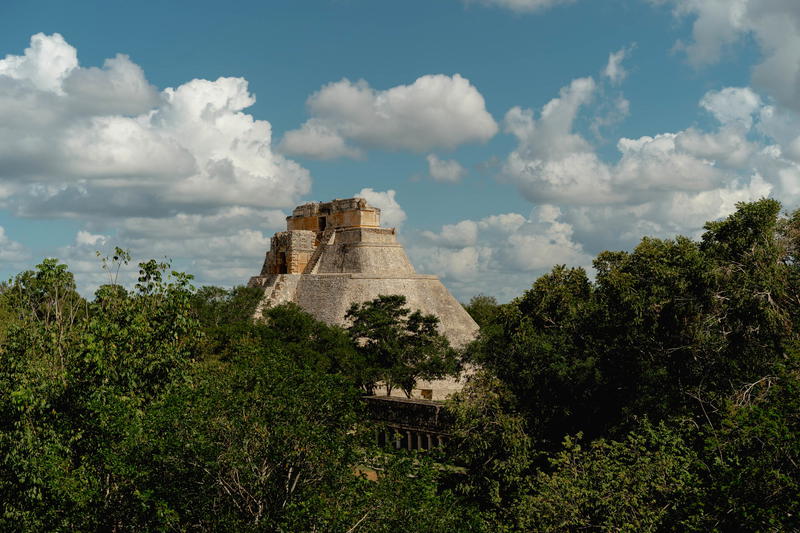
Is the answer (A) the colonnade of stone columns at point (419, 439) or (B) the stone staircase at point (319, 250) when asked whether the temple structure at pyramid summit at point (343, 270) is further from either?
(A) the colonnade of stone columns at point (419, 439)

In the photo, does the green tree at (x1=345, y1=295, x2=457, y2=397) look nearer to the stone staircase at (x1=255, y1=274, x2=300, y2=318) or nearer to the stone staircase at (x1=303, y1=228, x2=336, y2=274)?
the stone staircase at (x1=255, y1=274, x2=300, y2=318)

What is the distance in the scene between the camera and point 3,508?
13.6m

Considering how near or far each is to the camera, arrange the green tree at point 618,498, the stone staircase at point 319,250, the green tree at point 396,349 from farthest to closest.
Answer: the stone staircase at point 319,250 → the green tree at point 396,349 → the green tree at point 618,498

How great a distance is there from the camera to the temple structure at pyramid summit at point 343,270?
46500 millimetres

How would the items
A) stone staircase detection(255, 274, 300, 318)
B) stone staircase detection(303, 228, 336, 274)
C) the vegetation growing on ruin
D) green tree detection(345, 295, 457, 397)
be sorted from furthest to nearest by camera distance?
stone staircase detection(303, 228, 336, 274) → stone staircase detection(255, 274, 300, 318) → green tree detection(345, 295, 457, 397) → the vegetation growing on ruin

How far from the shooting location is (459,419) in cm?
1958

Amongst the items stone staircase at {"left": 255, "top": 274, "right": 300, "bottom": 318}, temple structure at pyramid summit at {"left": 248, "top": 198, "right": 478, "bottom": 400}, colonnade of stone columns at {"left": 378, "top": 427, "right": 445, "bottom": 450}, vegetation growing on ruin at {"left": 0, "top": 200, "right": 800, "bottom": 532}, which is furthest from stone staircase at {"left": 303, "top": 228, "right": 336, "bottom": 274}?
vegetation growing on ruin at {"left": 0, "top": 200, "right": 800, "bottom": 532}

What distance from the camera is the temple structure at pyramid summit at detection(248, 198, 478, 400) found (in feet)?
153

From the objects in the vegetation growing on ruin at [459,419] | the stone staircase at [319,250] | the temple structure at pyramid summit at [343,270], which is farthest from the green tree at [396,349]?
the stone staircase at [319,250]

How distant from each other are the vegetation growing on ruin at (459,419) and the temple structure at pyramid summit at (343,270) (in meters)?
20.9

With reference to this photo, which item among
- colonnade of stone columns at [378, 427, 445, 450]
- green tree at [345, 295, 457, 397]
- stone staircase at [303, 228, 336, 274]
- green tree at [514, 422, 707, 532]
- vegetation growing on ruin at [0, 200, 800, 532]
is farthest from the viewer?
stone staircase at [303, 228, 336, 274]

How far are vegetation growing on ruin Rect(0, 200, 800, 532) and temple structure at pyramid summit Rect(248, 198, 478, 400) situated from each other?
68.4 ft

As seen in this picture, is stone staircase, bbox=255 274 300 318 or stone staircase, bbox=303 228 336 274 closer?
stone staircase, bbox=255 274 300 318

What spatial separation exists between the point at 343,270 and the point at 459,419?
102ft
